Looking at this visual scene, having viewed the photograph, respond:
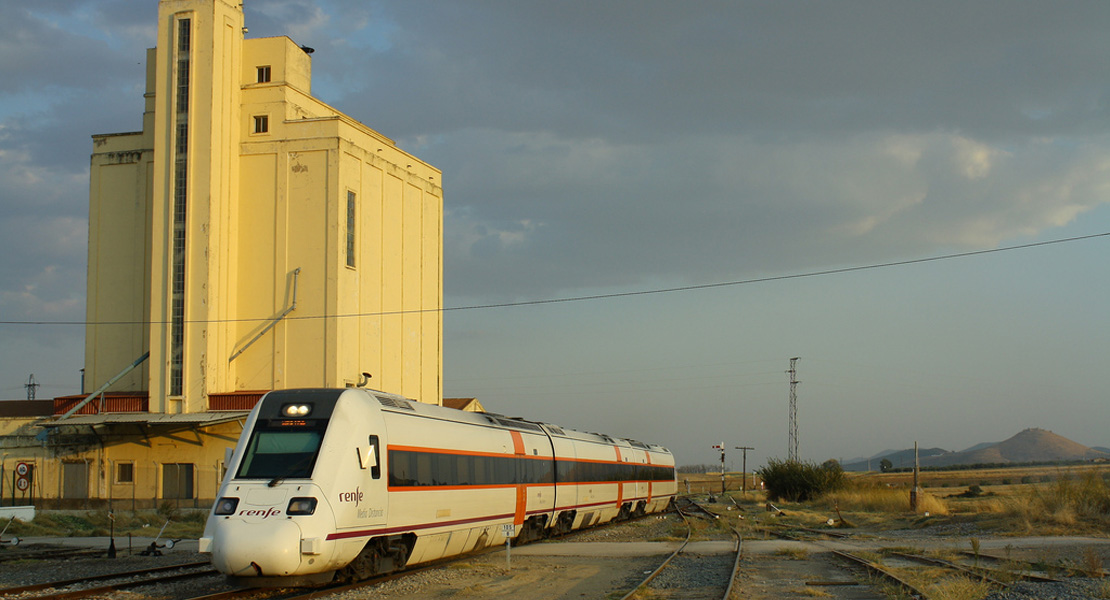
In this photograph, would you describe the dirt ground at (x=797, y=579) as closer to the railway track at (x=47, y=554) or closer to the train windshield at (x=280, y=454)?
the train windshield at (x=280, y=454)

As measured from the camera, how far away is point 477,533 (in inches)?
797

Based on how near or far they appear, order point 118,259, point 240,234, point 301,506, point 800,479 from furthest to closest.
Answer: point 800,479
point 118,259
point 240,234
point 301,506

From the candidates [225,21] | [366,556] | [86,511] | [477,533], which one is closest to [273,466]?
[366,556]

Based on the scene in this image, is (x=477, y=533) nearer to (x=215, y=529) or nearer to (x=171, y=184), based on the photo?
(x=215, y=529)

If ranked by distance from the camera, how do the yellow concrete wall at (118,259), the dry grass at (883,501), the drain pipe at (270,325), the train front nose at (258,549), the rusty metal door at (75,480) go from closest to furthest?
1. the train front nose at (258,549)
2. the dry grass at (883,501)
3. the rusty metal door at (75,480)
4. the drain pipe at (270,325)
5. the yellow concrete wall at (118,259)

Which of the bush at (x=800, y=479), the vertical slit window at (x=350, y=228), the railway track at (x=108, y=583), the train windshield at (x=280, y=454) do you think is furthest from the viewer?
the bush at (x=800, y=479)

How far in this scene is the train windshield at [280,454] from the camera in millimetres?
14508

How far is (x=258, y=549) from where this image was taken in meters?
13.4

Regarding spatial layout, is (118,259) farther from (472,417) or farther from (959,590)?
(959,590)

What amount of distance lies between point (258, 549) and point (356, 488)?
2001 millimetres

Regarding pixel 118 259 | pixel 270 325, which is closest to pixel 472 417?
pixel 270 325

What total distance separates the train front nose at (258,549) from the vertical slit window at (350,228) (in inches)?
1143

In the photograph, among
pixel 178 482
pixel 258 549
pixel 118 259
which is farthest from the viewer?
pixel 118 259

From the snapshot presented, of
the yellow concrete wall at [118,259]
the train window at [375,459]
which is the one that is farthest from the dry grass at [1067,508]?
the yellow concrete wall at [118,259]
